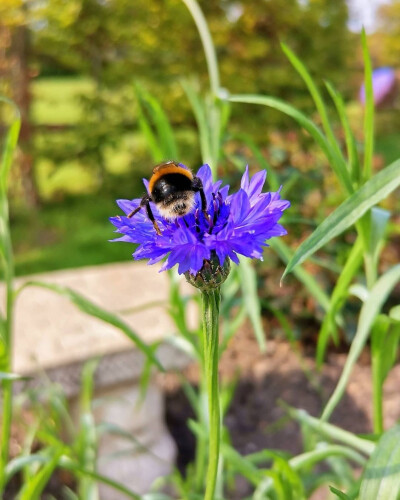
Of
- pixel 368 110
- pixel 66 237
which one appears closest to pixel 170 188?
pixel 368 110

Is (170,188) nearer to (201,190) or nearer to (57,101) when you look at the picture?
(201,190)

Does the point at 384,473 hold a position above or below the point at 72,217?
below

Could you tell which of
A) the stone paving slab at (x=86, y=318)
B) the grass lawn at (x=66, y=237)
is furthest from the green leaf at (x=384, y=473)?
the grass lawn at (x=66, y=237)

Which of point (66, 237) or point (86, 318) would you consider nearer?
point (86, 318)

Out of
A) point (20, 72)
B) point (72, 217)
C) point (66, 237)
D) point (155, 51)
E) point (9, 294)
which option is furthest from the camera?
point (155, 51)

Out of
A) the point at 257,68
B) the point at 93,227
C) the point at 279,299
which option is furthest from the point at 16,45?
the point at 279,299

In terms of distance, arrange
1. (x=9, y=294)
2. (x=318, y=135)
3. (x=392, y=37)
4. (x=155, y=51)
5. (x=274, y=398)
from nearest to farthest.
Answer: (x=318, y=135), (x=9, y=294), (x=274, y=398), (x=155, y=51), (x=392, y=37)
